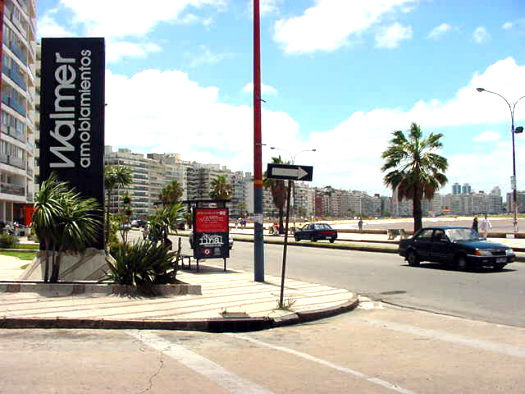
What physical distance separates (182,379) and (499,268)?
14.2 m

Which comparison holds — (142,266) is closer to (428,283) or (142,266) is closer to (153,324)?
(153,324)

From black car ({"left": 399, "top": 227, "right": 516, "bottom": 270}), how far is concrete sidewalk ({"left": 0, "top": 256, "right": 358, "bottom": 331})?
6.50 m

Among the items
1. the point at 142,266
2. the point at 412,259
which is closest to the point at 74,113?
the point at 142,266

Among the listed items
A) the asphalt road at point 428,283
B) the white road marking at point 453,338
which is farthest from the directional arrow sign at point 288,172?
the asphalt road at point 428,283

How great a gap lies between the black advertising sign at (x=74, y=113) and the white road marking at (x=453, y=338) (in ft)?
21.7

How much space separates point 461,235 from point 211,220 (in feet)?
28.1

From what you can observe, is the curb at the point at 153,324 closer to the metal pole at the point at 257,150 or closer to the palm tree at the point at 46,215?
the palm tree at the point at 46,215

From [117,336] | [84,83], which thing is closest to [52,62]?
[84,83]

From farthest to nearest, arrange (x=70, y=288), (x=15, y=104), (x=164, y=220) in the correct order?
(x=15, y=104), (x=164, y=220), (x=70, y=288)

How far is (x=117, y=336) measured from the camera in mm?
7465

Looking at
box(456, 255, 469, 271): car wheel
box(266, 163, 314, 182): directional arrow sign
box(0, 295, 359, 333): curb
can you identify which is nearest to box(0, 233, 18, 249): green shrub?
box(0, 295, 359, 333): curb

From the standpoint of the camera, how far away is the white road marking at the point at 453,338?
6.77m

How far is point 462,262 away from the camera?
1666 centimetres

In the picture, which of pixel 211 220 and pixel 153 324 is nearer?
pixel 153 324
